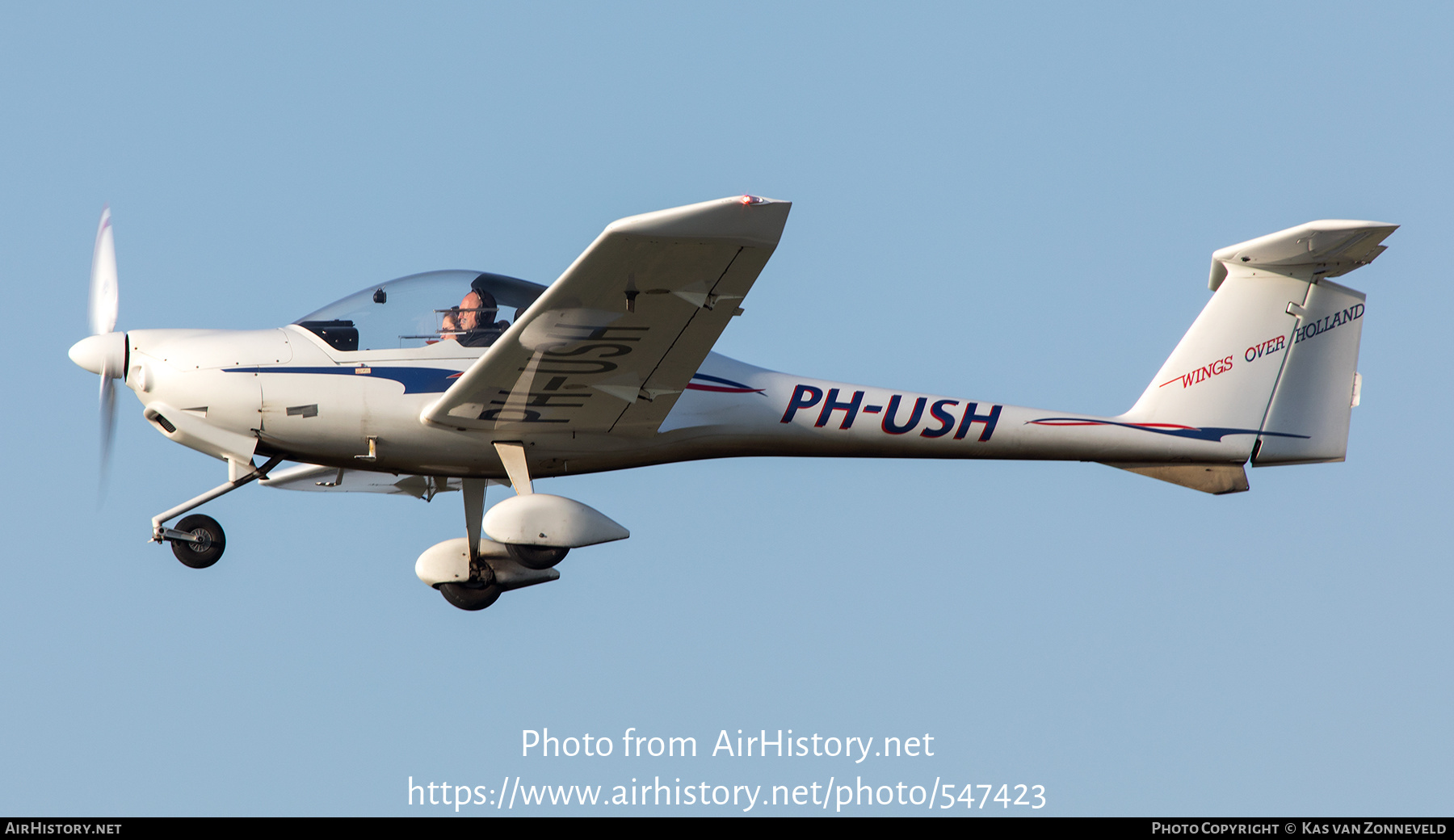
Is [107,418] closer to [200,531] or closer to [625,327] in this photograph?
[200,531]

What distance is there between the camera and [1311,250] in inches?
470

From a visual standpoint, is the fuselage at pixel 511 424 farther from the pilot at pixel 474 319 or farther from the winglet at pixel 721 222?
the winglet at pixel 721 222

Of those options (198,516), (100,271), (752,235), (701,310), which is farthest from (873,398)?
(100,271)

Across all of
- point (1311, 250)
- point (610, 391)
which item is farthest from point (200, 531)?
point (1311, 250)

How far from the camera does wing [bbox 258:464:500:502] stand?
12.7 meters

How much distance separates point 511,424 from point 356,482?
2999 millimetres

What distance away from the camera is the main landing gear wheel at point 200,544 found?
35.5 ft

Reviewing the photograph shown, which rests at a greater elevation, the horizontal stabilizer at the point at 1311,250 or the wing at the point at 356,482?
the horizontal stabilizer at the point at 1311,250

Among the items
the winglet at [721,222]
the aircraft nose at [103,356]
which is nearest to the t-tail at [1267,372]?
the winglet at [721,222]

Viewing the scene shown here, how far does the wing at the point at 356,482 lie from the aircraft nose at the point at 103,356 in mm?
2262

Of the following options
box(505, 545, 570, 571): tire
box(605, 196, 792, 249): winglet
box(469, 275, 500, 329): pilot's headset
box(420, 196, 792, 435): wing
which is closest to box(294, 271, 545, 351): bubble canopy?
box(469, 275, 500, 329): pilot's headset

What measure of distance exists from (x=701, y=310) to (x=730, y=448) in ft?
6.98

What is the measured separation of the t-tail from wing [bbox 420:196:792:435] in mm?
4165

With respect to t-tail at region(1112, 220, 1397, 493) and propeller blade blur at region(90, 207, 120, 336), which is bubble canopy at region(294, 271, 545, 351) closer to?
propeller blade blur at region(90, 207, 120, 336)
